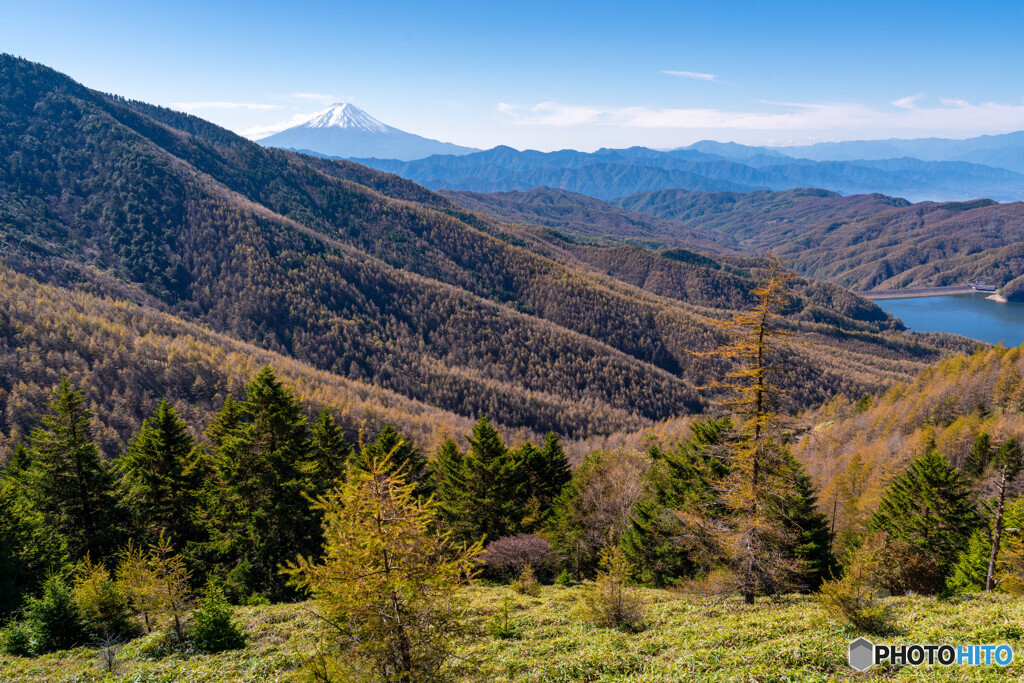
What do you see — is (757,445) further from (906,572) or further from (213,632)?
(906,572)

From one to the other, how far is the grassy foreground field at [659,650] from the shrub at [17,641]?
2.43ft

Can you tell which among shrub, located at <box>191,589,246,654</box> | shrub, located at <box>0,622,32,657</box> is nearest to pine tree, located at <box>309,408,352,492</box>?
shrub, located at <box>191,589,246,654</box>

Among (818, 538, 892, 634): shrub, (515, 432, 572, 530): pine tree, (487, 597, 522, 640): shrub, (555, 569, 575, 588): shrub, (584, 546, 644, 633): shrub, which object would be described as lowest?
(555, 569, 575, 588): shrub

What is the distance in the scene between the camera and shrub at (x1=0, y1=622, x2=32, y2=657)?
19.6 meters

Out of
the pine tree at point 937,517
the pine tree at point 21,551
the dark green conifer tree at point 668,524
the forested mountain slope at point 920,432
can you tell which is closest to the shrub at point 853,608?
the dark green conifer tree at point 668,524

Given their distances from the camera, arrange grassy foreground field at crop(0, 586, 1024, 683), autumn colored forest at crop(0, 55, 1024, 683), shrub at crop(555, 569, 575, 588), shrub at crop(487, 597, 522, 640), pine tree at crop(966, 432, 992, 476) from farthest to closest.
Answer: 1. pine tree at crop(966, 432, 992, 476)
2. shrub at crop(555, 569, 575, 588)
3. shrub at crop(487, 597, 522, 640)
4. grassy foreground field at crop(0, 586, 1024, 683)
5. autumn colored forest at crop(0, 55, 1024, 683)

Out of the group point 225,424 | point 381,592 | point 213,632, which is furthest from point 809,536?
point 225,424

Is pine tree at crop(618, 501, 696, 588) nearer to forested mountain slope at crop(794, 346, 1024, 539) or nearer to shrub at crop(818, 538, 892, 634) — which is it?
forested mountain slope at crop(794, 346, 1024, 539)

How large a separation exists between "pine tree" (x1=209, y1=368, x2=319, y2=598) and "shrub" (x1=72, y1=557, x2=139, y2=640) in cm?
793

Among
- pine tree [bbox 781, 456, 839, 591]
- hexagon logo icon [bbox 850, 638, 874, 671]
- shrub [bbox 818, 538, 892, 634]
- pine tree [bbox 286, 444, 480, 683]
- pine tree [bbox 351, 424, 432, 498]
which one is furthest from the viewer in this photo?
pine tree [bbox 351, 424, 432, 498]

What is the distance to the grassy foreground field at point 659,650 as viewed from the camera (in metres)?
14.7

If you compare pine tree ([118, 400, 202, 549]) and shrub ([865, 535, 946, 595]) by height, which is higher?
pine tree ([118, 400, 202, 549])

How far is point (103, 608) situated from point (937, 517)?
5025 centimetres

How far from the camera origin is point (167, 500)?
33031 mm
